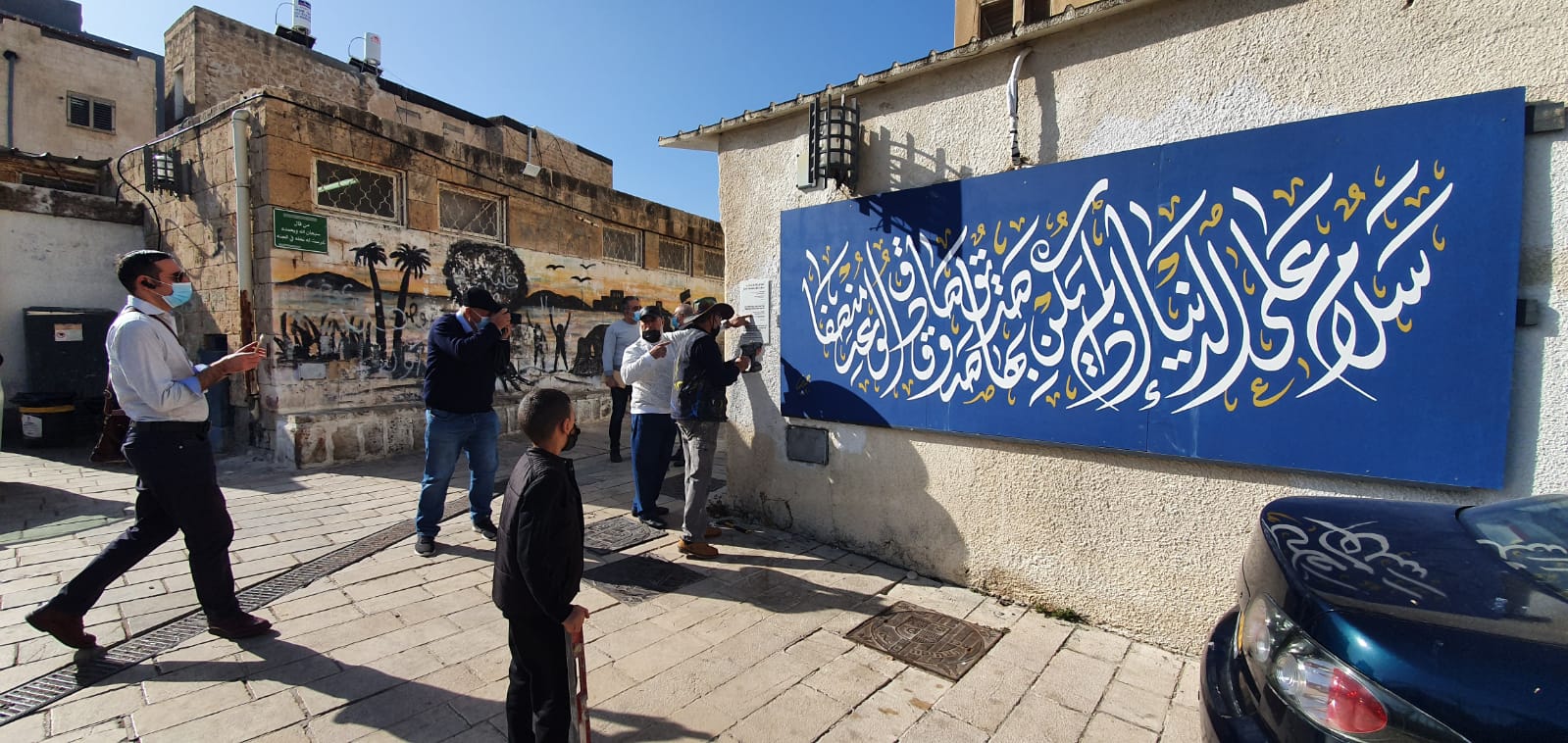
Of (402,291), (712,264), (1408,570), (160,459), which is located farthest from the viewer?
(712,264)

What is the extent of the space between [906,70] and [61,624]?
5.05 metres

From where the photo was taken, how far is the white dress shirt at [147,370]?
2.85 m

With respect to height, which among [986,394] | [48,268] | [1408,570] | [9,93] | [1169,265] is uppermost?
[9,93]

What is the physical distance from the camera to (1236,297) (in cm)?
303

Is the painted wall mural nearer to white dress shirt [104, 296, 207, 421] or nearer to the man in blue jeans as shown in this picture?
the man in blue jeans

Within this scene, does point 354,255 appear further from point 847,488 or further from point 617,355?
point 847,488

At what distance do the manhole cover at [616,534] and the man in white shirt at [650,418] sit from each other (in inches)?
4.7

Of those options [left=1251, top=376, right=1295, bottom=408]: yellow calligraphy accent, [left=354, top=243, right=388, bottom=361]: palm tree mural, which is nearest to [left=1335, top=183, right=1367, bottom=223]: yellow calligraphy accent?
[left=1251, top=376, right=1295, bottom=408]: yellow calligraphy accent

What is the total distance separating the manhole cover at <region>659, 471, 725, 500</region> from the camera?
6152 millimetres

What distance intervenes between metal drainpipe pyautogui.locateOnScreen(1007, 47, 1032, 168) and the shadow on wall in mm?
1768

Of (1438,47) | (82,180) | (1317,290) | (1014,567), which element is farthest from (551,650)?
(82,180)

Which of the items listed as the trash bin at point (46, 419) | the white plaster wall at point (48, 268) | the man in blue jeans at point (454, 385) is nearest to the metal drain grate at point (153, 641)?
the man in blue jeans at point (454, 385)

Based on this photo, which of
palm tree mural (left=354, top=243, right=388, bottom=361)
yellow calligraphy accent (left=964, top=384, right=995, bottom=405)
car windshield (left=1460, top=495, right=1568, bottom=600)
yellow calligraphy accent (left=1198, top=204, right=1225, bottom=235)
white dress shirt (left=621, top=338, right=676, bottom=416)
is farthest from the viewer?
palm tree mural (left=354, top=243, right=388, bottom=361)

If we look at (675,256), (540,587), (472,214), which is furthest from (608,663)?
(675,256)
